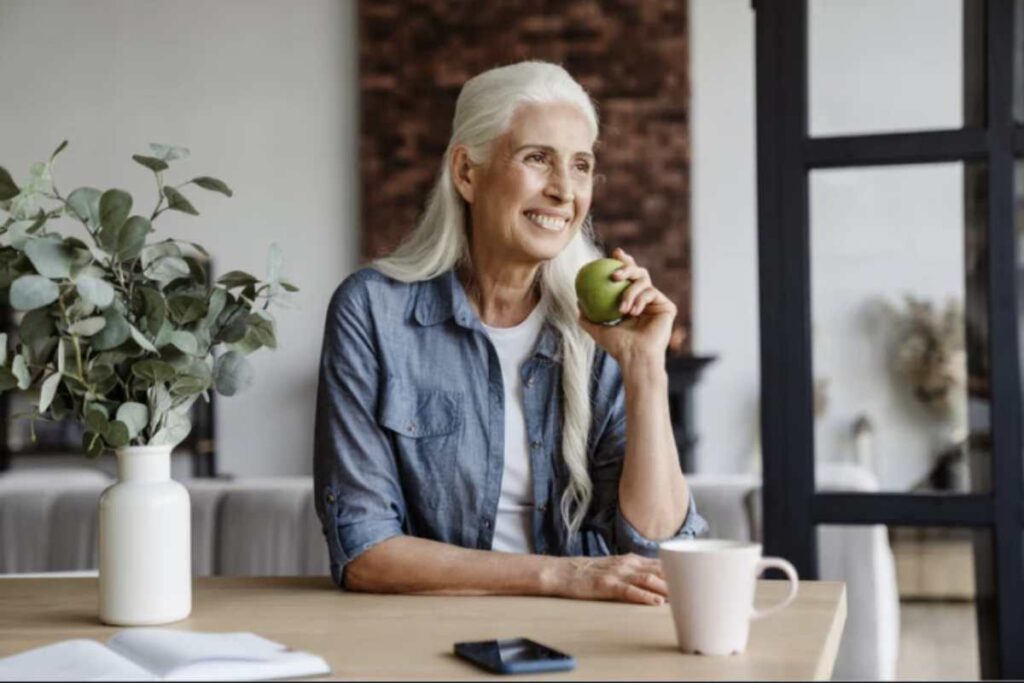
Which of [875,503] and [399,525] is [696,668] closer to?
[399,525]

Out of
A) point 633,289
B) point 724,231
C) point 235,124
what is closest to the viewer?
point 633,289

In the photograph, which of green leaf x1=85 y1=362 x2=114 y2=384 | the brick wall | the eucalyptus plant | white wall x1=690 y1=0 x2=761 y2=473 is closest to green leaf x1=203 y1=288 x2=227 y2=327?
the eucalyptus plant

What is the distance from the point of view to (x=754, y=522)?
10.3 ft

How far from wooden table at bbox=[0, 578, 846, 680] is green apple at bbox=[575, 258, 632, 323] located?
0.36 m

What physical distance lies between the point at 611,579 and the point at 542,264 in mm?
602

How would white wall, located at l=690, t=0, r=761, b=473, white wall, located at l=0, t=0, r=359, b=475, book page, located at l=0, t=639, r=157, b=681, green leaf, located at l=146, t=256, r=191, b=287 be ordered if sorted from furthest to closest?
1. white wall, located at l=0, t=0, r=359, b=475
2. white wall, located at l=690, t=0, r=761, b=473
3. green leaf, located at l=146, t=256, r=191, b=287
4. book page, located at l=0, t=639, r=157, b=681

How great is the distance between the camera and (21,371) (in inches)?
51.8

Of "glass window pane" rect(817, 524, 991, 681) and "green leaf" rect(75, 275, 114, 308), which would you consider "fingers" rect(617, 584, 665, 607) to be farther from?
"glass window pane" rect(817, 524, 991, 681)

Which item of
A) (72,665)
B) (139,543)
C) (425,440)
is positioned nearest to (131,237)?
(139,543)

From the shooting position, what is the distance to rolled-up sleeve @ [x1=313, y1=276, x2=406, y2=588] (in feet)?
5.32

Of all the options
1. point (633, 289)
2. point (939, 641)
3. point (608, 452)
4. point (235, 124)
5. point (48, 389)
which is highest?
point (235, 124)

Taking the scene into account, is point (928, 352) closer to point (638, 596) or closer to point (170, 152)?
point (638, 596)

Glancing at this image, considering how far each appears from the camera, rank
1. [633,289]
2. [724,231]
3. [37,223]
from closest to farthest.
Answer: [37,223], [633,289], [724,231]

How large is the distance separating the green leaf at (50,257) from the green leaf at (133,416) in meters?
0.14
